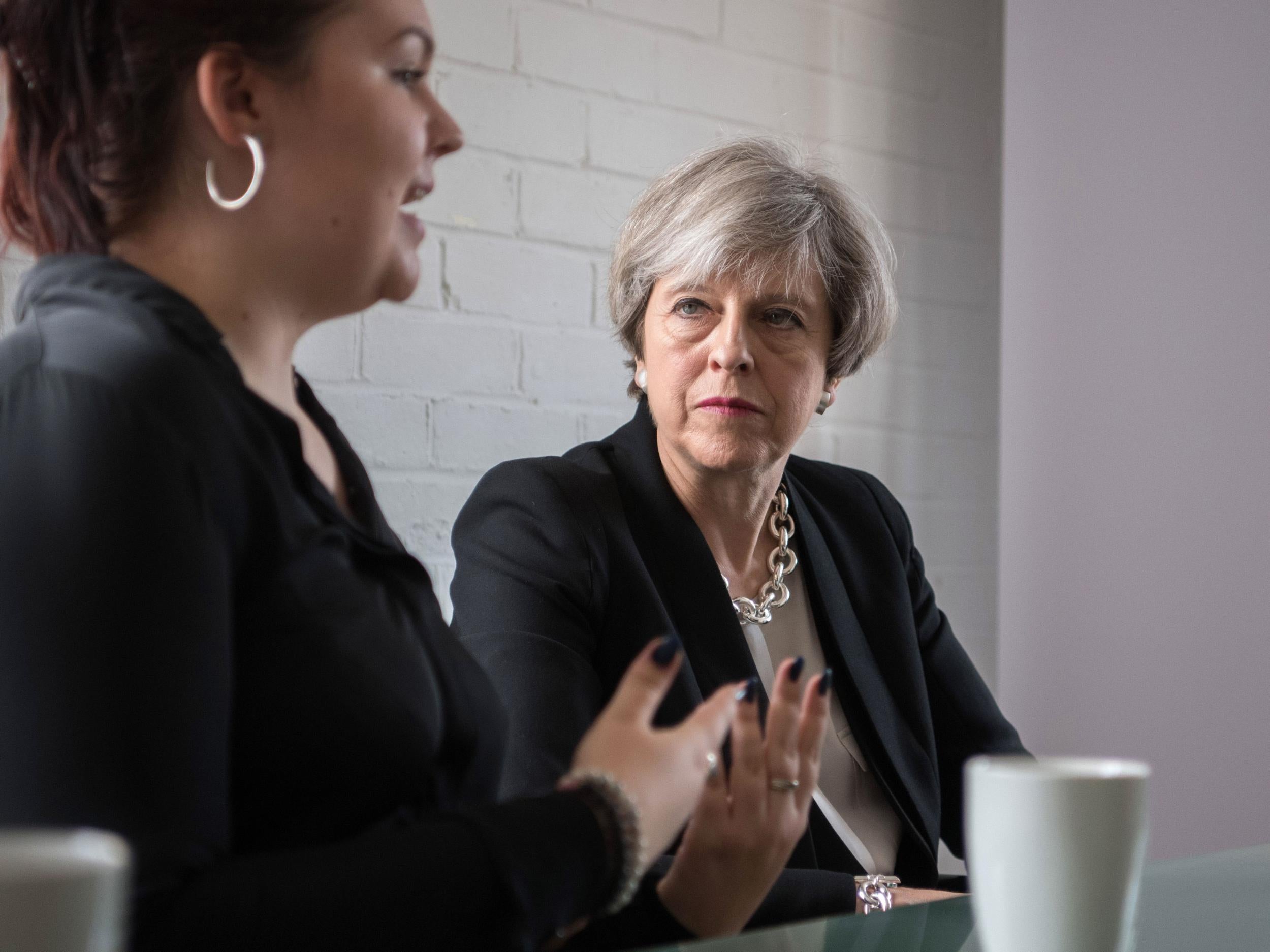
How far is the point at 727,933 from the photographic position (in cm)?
99

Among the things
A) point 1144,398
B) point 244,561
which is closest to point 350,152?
point 244,561

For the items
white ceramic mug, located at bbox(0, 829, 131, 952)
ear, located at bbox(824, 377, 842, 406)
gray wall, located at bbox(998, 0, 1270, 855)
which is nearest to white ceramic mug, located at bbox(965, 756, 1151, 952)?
white ceramic mug, located at bbox(0, 829, 131, 952)

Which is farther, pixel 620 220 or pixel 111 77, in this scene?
pixel 620 220

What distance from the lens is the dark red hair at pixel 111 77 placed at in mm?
782

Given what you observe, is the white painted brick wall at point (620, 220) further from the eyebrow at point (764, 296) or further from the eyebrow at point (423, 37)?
the eyebrow at point (423, 37)

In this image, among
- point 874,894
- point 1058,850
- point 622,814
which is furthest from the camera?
point 874,894

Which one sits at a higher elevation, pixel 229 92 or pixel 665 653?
pixel 229 92

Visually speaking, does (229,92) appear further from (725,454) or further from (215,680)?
(725,454)

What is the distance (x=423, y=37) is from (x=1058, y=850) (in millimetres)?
636

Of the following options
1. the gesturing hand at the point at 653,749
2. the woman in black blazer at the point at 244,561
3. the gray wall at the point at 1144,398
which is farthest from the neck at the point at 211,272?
the gray wall at the point at 1144,398

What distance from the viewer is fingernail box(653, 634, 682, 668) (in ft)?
2.42

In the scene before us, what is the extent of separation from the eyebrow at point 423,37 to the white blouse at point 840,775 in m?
0.86

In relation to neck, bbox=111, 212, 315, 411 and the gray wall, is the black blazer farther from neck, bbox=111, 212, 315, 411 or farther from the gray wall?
the gray wall

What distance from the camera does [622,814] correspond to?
0.72 metres
